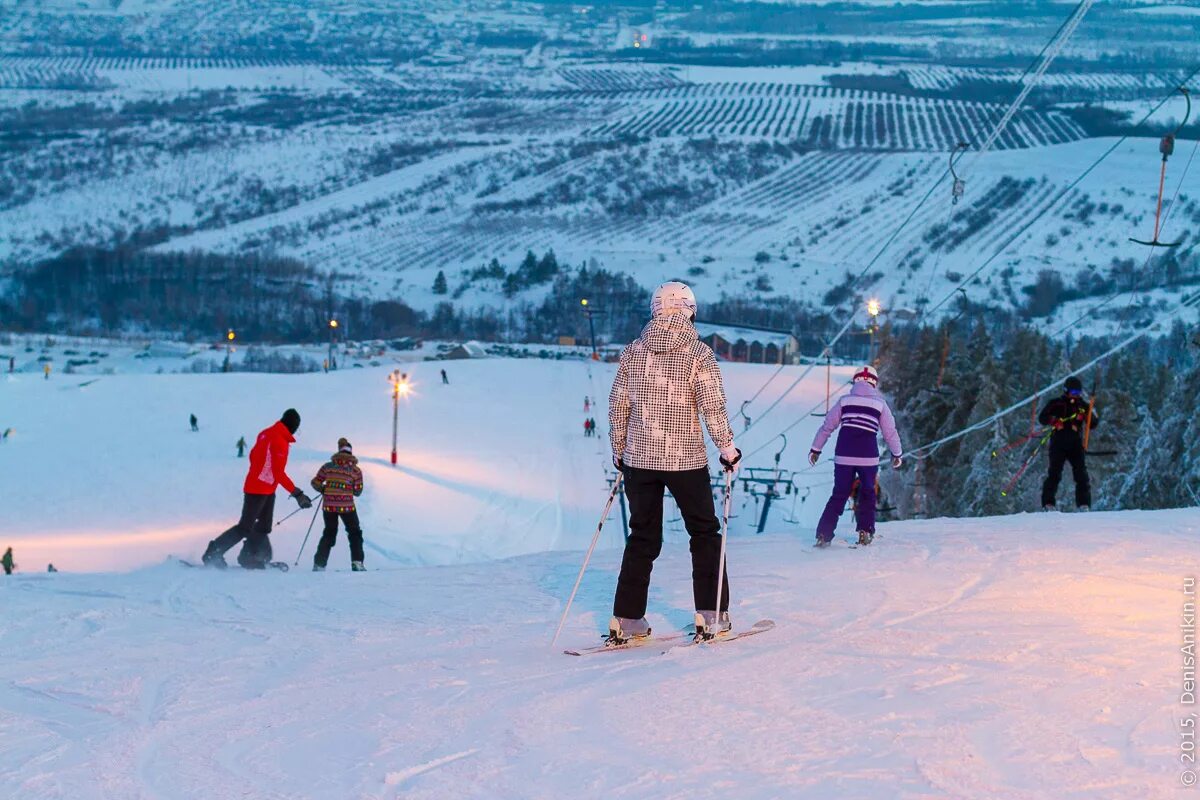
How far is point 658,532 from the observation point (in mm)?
6180

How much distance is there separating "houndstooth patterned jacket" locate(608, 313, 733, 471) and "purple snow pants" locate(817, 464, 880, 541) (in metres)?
3.26

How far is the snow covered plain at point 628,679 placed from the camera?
14.1 ft

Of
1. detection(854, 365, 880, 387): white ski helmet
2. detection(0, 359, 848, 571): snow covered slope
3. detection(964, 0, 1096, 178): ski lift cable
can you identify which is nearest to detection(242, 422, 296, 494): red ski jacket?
detection(854, 365, 880, 387): white ski helmet

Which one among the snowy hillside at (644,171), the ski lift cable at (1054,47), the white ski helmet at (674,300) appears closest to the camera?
the white ski helmet at (674,300)

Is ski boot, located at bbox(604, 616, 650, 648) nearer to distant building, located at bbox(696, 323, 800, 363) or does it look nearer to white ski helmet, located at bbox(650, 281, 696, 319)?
white ski helmet, located at bbox(650, 281, 696, 319)

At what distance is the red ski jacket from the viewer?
10.4 metres

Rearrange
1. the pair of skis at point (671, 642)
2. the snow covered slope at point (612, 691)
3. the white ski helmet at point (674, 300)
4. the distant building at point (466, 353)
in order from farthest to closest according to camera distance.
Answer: the distant building at point (466, 353) → the pair of skis at point (671, 642) → the white ski helmet at point (674, 300) → the snow covered slope at point (612, 691)

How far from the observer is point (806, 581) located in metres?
7.98

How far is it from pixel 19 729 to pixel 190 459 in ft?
93.2

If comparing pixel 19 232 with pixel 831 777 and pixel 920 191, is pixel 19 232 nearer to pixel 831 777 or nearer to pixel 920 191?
pixel 920 191

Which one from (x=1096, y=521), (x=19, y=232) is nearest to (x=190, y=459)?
(x=1096, y=521)

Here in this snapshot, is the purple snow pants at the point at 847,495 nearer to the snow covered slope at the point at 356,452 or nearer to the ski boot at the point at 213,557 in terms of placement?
the ski boot at the point at 213,557

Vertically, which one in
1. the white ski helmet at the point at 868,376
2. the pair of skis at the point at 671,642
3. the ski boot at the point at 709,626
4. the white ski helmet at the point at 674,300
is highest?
the white ski helmet at the point at 674,300

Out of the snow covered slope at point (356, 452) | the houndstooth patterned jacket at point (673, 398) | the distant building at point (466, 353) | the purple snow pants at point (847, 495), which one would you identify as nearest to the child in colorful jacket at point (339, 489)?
the purple snow pants at point (847, 495)
